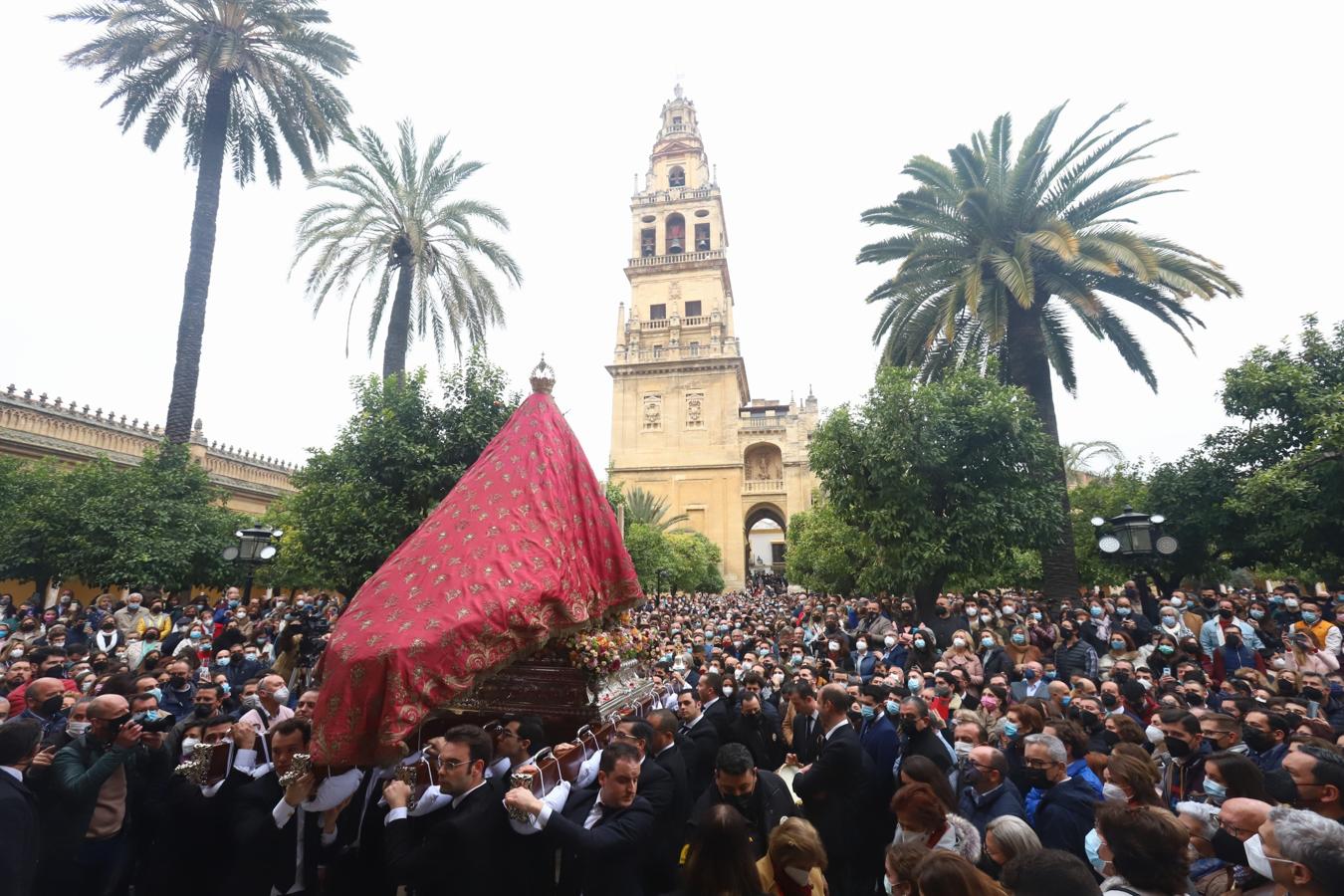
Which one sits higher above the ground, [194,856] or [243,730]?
[243,730]

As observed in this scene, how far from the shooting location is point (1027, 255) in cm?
1352

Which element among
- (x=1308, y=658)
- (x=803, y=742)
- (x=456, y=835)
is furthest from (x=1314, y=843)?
(x=1308, y=658)

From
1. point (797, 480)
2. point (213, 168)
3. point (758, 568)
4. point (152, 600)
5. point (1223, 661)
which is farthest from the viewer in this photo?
point (758, 568)

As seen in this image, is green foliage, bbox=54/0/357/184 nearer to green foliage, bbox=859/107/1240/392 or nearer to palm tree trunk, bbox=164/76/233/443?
palm tree trunk, bbox=164/76/233/443

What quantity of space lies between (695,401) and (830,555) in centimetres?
2597

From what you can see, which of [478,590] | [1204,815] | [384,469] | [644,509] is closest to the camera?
[1204,815]

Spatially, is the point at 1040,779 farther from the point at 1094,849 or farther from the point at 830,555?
the point at 830,555

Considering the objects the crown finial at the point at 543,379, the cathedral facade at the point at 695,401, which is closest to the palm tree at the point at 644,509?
the cathedral facade at the point at 695,401

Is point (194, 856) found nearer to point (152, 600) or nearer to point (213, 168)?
point (152, 600)

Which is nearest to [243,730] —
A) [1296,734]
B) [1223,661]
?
[1296,734]

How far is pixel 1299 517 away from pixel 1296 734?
401 inches

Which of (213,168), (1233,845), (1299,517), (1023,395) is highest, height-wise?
(213,168)

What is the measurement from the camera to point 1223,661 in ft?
26.0

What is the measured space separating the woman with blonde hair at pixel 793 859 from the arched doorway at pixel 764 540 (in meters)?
40.6
